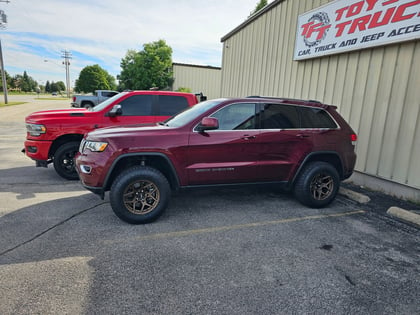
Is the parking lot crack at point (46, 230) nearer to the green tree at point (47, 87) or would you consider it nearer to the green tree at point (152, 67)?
the green tree at point (152, 67)

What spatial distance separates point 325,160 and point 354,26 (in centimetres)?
318

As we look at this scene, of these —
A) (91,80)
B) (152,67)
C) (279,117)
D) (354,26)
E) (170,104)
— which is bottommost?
(279,117)

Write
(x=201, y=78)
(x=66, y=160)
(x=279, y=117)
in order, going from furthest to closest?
(x=201, y=78) < (x=66, y=160) < (x=279, y=117)

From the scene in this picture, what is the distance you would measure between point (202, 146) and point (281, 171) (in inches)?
56.3

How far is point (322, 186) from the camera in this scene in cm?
461

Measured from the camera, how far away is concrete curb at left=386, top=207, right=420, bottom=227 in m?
4.10

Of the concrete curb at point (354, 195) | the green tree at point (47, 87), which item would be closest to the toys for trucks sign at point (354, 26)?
the concrete curb at point (354, 195)

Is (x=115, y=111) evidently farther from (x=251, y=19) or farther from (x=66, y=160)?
(x=251, y=19)

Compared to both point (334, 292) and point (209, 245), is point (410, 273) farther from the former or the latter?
point (209, 245)

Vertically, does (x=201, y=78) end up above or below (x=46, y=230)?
above

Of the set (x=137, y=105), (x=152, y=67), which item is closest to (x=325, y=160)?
(x=137, y=105)

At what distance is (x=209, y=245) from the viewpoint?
129 inches

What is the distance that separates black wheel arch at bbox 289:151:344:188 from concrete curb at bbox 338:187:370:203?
2.04 feet

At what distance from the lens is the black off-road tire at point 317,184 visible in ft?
14.7
